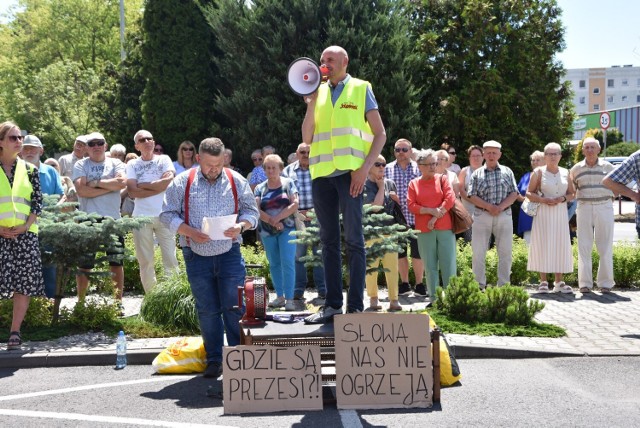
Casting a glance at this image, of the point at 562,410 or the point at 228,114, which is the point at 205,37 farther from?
the point at 562,410

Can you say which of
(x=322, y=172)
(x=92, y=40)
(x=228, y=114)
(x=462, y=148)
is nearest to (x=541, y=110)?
(x=462, y=148)

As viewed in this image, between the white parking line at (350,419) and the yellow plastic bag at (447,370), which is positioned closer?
the white parking line at (350,419)

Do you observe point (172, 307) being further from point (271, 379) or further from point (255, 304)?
point (271, 379)

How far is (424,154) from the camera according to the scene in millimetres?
10906

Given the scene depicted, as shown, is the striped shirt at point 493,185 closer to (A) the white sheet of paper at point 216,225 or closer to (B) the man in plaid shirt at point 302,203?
(B) the man in plaid shirt at point 302,203

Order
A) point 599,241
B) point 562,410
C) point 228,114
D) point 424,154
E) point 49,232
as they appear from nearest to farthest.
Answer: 1. point 562,410
2. point 49,232
3. point 424,154
4. point 599,241
5. point 228,114

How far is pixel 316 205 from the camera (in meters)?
7.38

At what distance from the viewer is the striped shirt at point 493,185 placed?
12133mm

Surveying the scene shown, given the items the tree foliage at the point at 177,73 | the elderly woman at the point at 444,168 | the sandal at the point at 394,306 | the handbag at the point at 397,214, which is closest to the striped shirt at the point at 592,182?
the elderly woman at the point at 444,168

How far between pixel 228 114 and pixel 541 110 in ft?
23.3

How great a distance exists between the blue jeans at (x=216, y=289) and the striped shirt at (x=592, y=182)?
650cm

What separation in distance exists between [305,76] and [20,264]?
13.0 feet

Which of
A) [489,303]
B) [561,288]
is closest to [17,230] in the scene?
[489,303]

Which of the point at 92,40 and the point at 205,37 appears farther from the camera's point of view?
the point at 92,40
